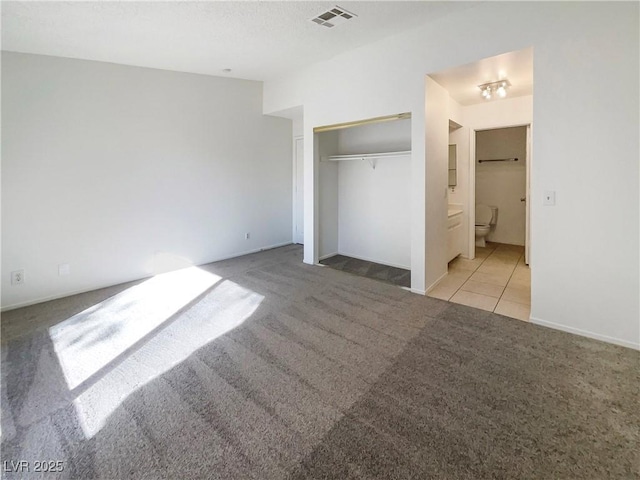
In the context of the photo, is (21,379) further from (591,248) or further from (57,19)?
(591,248)

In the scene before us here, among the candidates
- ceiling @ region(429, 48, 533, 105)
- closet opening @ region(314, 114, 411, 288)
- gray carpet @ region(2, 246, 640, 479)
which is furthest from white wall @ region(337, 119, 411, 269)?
gray carpet @ region(2, 246, 640, 479)

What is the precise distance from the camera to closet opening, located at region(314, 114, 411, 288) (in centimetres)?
455

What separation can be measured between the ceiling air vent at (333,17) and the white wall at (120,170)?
2.34m

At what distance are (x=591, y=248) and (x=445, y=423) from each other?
1.95 m

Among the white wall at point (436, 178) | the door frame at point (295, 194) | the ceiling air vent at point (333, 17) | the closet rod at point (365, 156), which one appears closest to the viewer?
the ceiling air vent at point (333, 17)

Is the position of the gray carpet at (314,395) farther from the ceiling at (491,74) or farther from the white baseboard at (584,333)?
the ceiling at (491,74)

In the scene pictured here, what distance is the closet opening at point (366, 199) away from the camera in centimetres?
455

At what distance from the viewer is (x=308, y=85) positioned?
447 cm

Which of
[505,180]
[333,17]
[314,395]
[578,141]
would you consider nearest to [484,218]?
[505,180]

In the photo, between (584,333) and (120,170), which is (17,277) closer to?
(120,170)

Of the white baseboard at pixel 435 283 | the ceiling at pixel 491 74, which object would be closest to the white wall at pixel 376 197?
the white baseboard at pixel 435 283

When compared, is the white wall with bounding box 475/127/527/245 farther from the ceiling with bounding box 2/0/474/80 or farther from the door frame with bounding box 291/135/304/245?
the ceiling with bounding box 2/0/474/80

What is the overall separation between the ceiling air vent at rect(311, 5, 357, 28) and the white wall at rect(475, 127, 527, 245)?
4.26 meters

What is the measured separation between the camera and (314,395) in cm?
193
